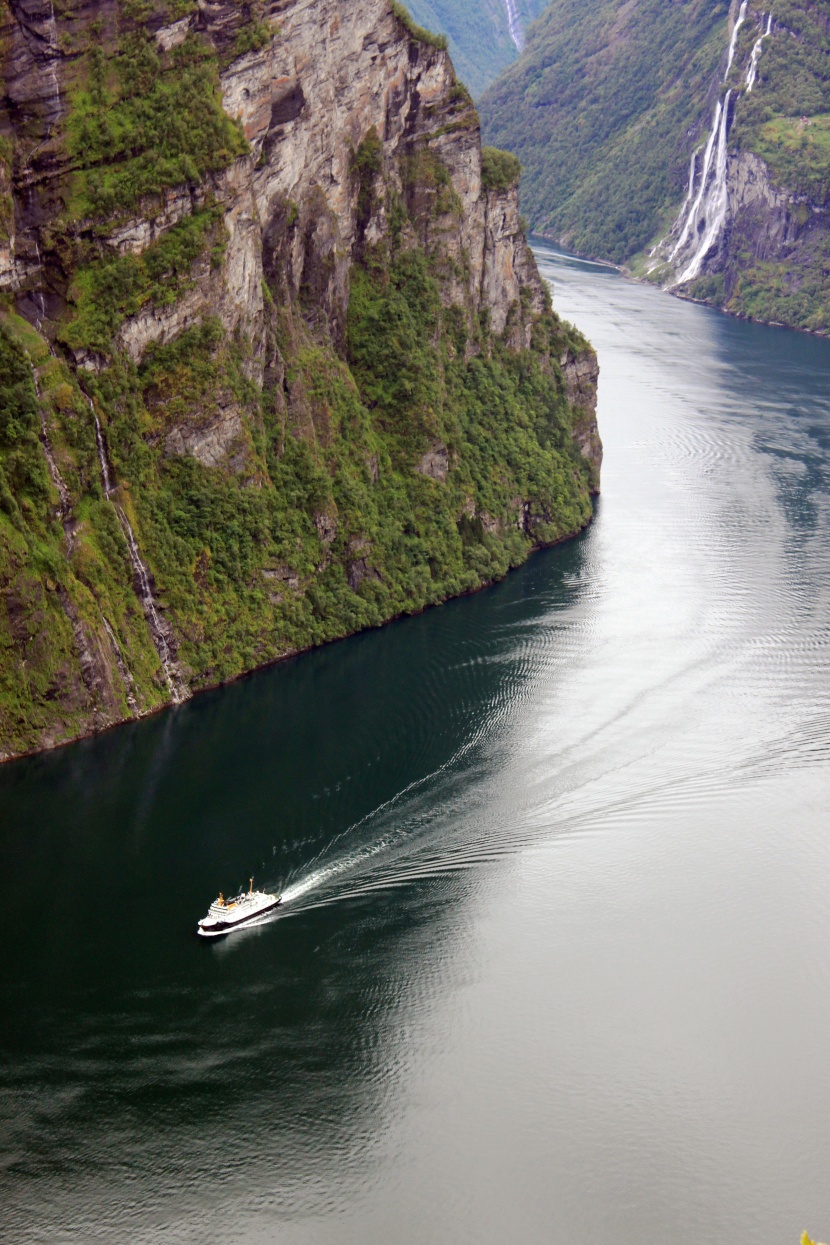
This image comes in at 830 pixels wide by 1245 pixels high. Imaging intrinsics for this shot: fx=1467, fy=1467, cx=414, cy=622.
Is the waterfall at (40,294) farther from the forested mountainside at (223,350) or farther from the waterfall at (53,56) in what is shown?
the waterfall at (53,56)

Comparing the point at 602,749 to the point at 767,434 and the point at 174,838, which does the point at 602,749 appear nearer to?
the point at 174,838

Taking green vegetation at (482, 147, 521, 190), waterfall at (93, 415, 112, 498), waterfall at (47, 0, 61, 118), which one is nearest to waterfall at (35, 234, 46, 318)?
waterfall at (93, 415, 112, 498)

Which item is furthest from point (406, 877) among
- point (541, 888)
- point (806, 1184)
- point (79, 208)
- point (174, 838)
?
point (79, 208)

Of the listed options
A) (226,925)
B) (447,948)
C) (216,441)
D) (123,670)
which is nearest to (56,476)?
(123,670)

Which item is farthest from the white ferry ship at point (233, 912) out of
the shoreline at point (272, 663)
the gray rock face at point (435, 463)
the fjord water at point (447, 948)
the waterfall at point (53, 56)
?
the gray rock face at point (435, 463)

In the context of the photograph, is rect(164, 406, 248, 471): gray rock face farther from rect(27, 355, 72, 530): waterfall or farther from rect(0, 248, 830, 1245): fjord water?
rect(0, 248, 830, 1245): fjord water

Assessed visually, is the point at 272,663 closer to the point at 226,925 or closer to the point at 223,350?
the point at 223,350
